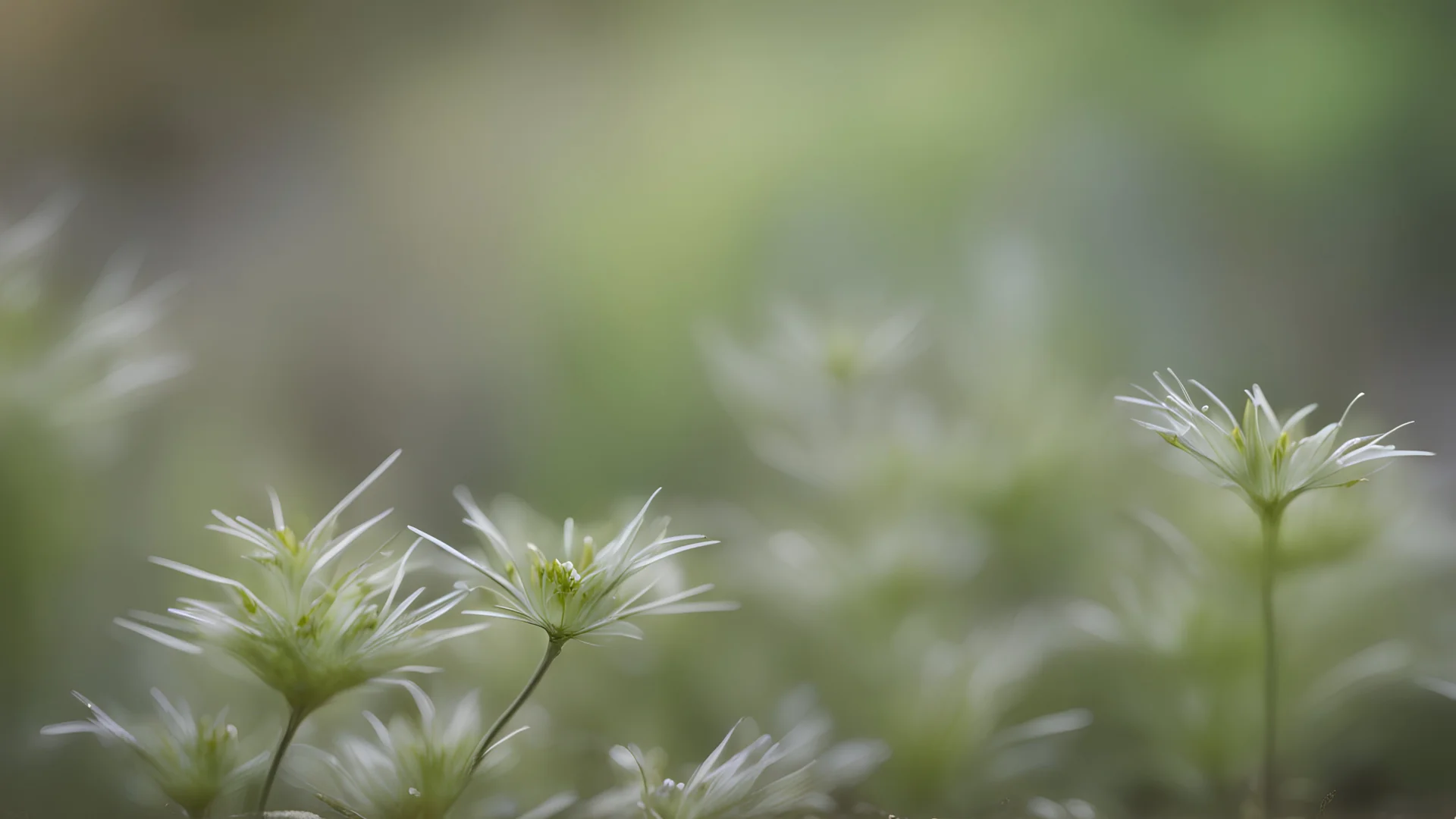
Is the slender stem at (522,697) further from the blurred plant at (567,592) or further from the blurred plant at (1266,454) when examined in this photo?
the blurred plant at (1266,454)

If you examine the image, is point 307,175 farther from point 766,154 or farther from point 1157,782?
point 1157,782

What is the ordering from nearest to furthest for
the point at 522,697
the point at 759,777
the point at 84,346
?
the point at 522,697
the point at 759,777
the point at 84,346

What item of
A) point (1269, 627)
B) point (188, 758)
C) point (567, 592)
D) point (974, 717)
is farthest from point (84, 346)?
point (1269, 627)

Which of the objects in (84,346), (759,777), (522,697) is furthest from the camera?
(84,346)

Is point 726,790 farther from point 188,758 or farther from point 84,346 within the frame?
point 84,346

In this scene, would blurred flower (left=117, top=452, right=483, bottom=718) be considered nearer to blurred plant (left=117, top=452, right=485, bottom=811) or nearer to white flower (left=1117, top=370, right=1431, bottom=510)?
blurred plant (left=117, top=452, right=485, bottom=811)

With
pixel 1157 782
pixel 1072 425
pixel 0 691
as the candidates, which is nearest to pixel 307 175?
pixel 0 691

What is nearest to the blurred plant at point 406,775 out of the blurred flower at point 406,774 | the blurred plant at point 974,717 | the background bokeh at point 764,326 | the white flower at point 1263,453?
the blurred flower at point 406,774

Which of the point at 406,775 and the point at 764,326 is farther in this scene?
the point at 764,326
